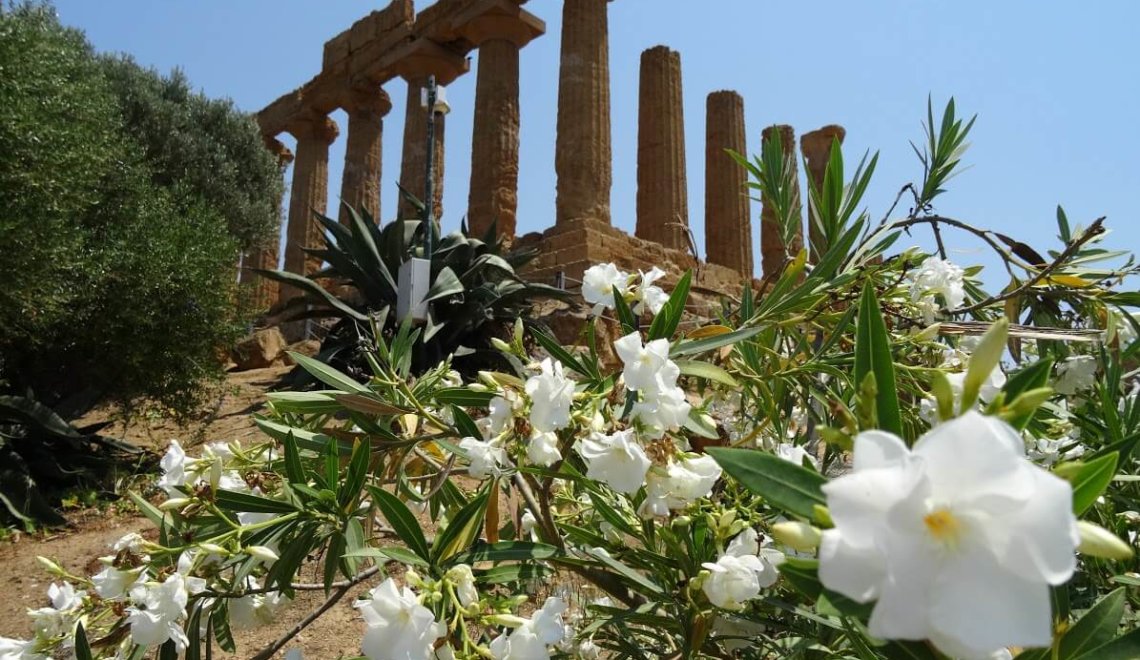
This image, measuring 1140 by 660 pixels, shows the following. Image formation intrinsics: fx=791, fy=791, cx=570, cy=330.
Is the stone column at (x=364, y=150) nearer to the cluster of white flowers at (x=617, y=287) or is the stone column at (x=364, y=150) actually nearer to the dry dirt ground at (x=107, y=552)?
the dry dirt ground at (x=107, y=552)

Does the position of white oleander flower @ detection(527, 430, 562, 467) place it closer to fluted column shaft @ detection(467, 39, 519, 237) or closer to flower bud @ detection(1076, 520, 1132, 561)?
Answer: flower bud @ detection(1076, 520, 1132, 561)

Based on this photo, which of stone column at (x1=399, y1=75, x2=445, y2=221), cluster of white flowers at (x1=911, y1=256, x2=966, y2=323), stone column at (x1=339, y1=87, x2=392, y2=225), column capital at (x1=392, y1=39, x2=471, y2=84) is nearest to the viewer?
cluster of white flowers at (x1=911, y1=256, x2=966, y2=323)

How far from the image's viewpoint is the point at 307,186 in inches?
608

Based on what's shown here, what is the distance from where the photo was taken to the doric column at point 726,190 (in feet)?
44.8

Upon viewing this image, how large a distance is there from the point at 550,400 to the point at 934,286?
81 cm

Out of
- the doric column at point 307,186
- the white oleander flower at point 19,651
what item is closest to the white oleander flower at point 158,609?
the white oleander flower at point 19,651

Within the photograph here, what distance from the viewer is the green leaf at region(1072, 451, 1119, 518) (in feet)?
1.62

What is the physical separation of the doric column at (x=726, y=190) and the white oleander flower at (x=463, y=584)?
12.9 meters

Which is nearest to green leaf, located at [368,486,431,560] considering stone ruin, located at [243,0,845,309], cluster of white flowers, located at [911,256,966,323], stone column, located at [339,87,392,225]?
A: cluster of white flowers, located at [911,256,966,323]

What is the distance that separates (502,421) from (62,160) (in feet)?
22.1

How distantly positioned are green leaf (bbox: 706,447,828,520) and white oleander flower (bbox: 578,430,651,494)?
0.28 meters

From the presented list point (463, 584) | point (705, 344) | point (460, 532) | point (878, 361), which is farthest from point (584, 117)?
point (878, 361)

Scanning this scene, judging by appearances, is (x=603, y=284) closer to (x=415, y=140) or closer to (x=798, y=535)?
(x=798, y=535)

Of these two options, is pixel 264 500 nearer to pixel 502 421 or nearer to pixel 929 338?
pixel 502 421
